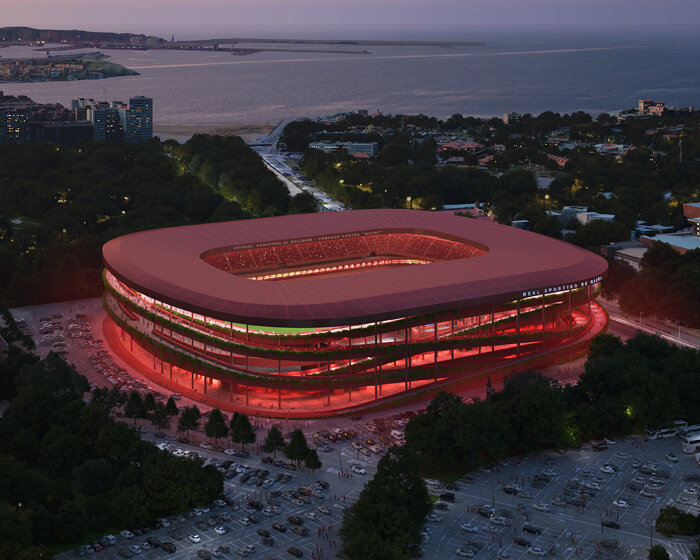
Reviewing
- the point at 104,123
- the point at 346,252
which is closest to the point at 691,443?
the point at 346,252

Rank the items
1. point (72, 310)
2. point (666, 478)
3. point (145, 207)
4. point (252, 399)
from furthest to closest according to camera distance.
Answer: point (145, 207)
point (72, 310)
point (252, 399)
point (666, 478)

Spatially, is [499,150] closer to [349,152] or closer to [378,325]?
[349,152]

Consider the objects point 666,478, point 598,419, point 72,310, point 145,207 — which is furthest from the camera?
point 145,207

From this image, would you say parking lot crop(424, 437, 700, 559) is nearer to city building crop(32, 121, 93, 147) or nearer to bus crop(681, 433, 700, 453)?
bus crop(681, 433, 700, 453)

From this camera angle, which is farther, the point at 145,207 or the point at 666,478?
the point at 145,207

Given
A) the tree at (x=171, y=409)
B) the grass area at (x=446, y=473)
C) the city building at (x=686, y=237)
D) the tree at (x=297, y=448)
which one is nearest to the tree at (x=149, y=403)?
the tree at (x=171, y=409)

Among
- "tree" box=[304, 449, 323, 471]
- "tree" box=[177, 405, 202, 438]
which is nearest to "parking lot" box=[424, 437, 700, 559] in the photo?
"tree" box=[304, 449, 323, 471]

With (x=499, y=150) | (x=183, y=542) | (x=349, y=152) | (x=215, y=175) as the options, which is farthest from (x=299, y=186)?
(x=183, y=542)

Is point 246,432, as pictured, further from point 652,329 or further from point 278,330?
point 652,329
